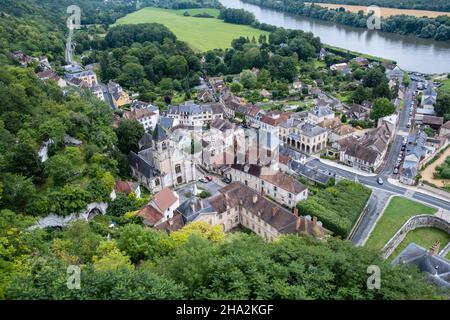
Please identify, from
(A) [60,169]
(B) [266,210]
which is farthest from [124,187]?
(B) [266,210]

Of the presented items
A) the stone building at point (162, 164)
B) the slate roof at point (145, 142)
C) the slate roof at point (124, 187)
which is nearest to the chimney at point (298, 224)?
the stone building at point (162, 164)

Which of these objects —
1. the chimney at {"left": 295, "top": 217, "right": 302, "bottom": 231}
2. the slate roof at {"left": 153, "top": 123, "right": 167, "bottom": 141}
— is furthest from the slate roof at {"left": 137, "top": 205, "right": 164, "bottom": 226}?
the chimney at {"left": 295, "top": 217, "right": 302, "bottom": 231}

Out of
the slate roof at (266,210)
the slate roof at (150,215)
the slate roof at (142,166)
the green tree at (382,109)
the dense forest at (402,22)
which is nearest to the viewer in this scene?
the slate roof at (266,210)

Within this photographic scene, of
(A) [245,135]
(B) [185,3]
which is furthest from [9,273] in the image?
(B) [185,3]

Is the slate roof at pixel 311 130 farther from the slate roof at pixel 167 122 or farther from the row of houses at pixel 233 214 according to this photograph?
the slate roof at pixel 167 122

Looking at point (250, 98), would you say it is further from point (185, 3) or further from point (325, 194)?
point (185, 3)
